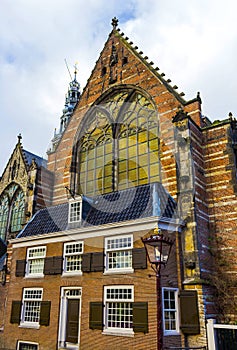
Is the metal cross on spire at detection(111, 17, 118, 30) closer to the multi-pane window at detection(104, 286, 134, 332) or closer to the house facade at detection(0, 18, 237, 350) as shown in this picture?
the house facade at detection(0, 18, 237, 350)

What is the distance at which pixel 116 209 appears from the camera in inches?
Answer: 658

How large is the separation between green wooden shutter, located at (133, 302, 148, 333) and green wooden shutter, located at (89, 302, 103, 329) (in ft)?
5.59

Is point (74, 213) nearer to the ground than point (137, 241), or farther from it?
farther from it

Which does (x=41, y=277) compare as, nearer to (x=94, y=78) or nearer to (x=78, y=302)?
(x=78, y=302)

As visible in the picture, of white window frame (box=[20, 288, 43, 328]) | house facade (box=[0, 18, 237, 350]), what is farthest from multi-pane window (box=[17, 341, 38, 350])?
white window frame (box=[20, 288, 43, 328])

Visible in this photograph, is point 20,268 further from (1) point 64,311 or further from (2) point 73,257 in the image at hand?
(1) point 64,311

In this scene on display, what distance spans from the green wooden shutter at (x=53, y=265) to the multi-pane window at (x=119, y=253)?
8.86ft

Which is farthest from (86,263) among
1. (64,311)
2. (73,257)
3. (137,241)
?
(137,241)

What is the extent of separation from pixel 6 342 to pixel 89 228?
7536 millimetres

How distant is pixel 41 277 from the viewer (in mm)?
17078

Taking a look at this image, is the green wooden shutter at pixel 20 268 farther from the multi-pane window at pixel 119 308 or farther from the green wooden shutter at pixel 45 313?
the multi-pane window at pixel 119 308

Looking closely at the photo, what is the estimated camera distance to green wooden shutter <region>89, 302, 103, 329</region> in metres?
14.3

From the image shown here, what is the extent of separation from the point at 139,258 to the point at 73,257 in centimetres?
393

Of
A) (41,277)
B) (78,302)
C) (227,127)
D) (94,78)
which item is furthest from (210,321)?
(94,78)
